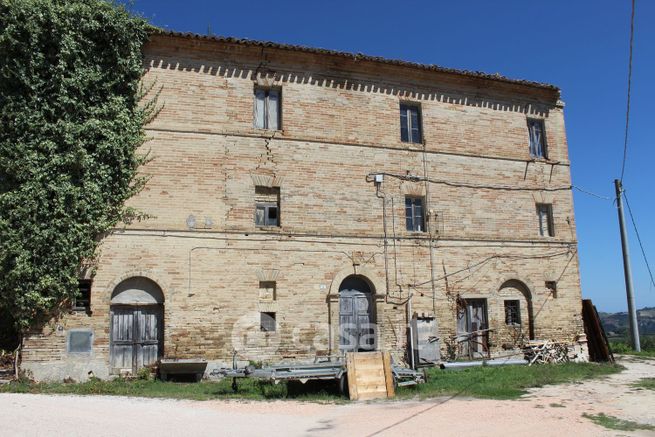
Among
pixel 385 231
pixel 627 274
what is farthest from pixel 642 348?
pixel 385 231

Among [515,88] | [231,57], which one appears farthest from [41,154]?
[515,88]

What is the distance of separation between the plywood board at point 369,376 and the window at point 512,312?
24.5 feet

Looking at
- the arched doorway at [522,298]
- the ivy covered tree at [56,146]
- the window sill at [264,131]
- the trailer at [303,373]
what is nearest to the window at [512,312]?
the arched doorway at [522,298]

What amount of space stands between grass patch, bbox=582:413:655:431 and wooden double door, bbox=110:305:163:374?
10118mm

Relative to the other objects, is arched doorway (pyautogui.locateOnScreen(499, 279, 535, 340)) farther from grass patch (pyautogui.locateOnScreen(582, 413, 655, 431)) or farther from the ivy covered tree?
the ivy covered tree

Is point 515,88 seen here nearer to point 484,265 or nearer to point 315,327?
point 484,265

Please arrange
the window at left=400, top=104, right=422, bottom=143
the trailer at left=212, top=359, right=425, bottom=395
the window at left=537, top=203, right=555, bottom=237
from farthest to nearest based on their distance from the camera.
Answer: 1. the window at left=537, top=203, right=555, bottom=237
2. the window at left=400, top=104, right=422, bottom=143
3. the trailer at left=212, top=359, right=425, bottom=395

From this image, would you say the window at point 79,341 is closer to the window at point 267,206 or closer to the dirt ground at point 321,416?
the dirt ground at point 321,416

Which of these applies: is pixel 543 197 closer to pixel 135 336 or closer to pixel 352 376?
pixel 352 376

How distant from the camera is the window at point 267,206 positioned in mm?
16281

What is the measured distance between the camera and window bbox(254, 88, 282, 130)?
661 inches

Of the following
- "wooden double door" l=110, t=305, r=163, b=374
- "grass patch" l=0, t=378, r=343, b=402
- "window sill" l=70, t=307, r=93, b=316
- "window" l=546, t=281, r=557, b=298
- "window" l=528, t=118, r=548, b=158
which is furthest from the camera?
"window" l=528, t=118, r=548, b=158

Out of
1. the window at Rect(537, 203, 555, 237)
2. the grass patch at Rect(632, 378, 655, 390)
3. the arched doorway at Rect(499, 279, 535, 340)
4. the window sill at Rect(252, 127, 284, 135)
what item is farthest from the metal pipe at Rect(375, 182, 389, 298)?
the grass patch at Rect(632, 378, 655, 390)

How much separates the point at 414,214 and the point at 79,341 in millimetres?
10095
